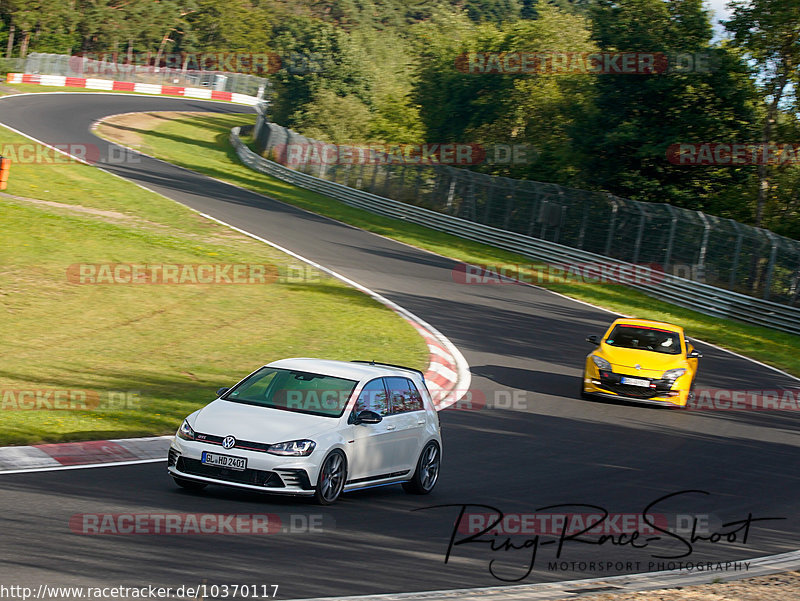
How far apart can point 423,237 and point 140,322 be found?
743 inches

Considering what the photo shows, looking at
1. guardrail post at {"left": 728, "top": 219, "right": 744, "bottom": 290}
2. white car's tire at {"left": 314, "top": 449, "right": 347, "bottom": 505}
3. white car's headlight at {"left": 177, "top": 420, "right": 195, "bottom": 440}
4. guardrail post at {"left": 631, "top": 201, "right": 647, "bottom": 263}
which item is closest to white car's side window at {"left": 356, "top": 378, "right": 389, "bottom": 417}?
white car's tire at {"left": 314, "top": 449, "right": 347, "bottom": 505}

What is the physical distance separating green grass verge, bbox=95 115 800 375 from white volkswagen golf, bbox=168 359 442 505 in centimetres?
1531

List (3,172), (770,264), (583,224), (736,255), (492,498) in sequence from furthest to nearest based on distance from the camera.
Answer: (583,224) < (3,172) < (736,255) < (770,264) < (492,498)

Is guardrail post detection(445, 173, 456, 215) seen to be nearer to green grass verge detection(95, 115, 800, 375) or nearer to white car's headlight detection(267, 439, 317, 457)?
green grass verge detection(95, 115, 800, 375)

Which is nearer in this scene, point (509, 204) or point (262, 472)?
point (262, 472)

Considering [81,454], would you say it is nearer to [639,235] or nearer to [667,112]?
[639,235]

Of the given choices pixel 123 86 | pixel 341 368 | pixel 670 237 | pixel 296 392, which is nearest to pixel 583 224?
pixel 670 237

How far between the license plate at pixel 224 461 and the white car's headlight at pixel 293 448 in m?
0.28

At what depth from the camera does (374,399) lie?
1059cm

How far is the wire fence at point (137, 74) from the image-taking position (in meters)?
86.2

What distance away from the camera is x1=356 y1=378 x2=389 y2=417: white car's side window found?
34.0 ft

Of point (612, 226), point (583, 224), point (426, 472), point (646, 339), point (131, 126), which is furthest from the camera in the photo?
point (131, 126)

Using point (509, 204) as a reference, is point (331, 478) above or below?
below

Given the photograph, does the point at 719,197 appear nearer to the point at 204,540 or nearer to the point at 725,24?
the point at 725,24
